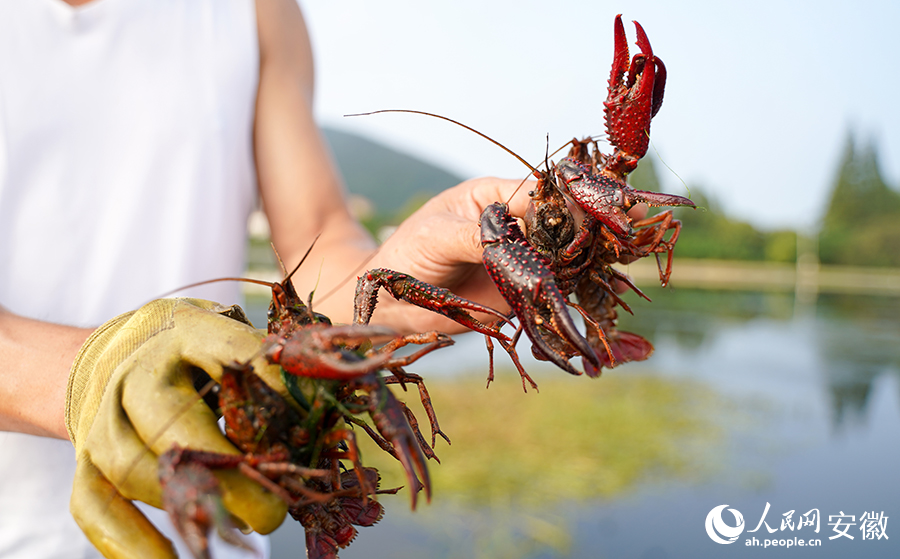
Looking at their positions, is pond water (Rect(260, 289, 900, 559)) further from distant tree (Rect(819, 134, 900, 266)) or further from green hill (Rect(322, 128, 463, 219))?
green hill (Rect(322, 128, 463, 219))

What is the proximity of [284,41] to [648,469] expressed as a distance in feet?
32.1

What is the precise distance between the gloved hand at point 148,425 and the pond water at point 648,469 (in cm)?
627

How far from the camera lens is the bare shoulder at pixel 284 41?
3.16 metres

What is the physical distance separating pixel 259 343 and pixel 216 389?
17 cm

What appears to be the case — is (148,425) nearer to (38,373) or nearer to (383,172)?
(38,373)

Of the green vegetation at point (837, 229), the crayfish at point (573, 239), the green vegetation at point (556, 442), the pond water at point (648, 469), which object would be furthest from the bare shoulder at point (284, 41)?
the green vegetation at point (837, 229)

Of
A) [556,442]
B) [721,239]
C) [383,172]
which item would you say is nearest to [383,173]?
[383,172]

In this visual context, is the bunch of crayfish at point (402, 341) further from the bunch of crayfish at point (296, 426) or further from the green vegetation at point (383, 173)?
the green vegetation at point (383, 173)

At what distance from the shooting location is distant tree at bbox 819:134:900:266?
39.7 m

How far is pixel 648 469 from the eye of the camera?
33.8 ft

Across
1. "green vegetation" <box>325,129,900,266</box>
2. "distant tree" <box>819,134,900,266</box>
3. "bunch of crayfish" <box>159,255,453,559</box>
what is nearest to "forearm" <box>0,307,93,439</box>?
"bunch of crayfish" <box>159,255,453,559</box>

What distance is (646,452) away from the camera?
35.1 ft

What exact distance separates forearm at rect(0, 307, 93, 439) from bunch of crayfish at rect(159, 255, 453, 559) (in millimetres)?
579

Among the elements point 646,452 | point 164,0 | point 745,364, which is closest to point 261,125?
point 164,0
